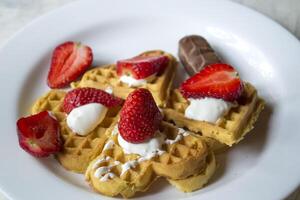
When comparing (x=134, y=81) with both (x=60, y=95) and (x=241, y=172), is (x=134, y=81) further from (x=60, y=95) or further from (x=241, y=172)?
(x=241, y=172)

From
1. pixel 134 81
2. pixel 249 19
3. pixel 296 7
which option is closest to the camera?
pixel 134 81

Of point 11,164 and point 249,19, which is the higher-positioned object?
point 249,19

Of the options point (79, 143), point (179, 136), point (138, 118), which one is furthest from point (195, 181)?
point (79, 143)

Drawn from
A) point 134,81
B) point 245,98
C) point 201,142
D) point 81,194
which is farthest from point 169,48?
point 81,194

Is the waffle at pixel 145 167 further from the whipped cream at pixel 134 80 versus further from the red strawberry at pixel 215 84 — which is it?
the whipped cream at pixel 134 80

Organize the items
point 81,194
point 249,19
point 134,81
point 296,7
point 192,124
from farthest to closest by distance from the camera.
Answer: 1. point 296,7
2. point 249,19
3. point 134,81
4. point 192,124
5. point 81,194

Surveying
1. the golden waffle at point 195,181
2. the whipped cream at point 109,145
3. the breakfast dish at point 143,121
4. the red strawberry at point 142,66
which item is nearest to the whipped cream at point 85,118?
the breakfast dish at point 143,121

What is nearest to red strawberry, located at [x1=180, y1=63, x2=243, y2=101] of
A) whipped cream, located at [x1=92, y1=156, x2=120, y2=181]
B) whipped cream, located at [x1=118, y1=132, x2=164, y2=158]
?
whipped cream, located at [x1=118, y1=132, x2=164, y2=158]
